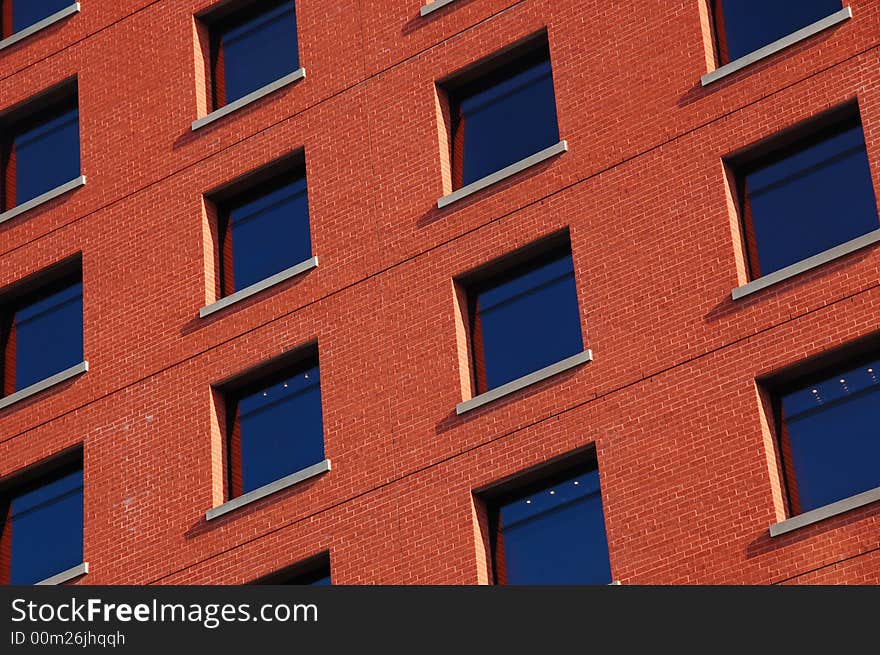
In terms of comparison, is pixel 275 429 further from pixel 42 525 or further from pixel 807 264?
pixel 807 264

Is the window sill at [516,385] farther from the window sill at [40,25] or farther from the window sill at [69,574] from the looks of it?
the window sill at [40,25]

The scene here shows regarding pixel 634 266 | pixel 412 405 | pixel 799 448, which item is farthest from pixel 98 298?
pixel 799 448

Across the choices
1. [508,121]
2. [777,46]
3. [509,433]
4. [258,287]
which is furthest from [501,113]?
[509,433]

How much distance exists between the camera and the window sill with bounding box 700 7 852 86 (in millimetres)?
42875

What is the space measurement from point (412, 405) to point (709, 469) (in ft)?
18.6

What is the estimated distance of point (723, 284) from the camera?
4197 centimetres

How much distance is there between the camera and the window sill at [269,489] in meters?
44.3

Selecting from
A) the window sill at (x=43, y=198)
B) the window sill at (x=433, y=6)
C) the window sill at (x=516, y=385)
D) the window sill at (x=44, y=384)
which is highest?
the window sill at (x=433, y=6)

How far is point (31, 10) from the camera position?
53312mm

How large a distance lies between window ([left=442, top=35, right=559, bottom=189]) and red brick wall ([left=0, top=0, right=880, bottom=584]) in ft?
1.42

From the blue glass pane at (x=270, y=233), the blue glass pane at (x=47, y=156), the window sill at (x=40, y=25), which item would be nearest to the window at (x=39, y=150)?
the blue glass pane at (x=47, y=156)

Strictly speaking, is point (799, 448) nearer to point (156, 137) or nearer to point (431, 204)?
point (431, 204)

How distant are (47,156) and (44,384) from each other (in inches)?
213

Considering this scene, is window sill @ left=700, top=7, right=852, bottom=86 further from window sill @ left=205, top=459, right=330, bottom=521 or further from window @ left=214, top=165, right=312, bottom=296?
window sill @ left=205, top=459, right=330, bottom=521
